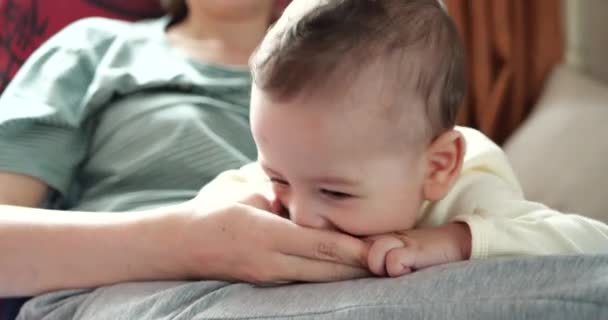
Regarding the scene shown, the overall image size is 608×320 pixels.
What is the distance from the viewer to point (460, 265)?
2.24 feet

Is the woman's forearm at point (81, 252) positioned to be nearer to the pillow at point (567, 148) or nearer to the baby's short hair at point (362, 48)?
the baby's short hair at point (362, 48)

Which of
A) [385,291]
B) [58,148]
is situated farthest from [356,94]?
[58,148]

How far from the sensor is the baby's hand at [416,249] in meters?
0.73

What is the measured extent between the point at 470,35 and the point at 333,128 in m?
1.03

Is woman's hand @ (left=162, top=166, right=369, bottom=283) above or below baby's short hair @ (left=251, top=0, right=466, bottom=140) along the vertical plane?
below

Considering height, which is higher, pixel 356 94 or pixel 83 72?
pixel 356 94

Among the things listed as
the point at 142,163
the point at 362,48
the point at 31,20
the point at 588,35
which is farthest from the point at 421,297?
the point at 588,35

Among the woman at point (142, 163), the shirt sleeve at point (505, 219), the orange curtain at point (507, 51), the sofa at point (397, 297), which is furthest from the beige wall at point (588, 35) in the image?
the sofa at point (397, 297)

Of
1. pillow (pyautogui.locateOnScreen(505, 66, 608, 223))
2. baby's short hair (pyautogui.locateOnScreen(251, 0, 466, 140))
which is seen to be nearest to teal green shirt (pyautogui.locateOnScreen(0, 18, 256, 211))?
baby's short hair (pyautogui.locateOnScreen(251, 0, 466, 140))

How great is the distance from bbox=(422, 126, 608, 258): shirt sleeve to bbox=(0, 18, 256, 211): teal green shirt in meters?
0.36

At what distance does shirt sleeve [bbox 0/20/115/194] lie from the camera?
0.98 meters

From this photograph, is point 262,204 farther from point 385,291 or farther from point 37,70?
point 37,70

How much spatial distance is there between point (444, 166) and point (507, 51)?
888 millimetres

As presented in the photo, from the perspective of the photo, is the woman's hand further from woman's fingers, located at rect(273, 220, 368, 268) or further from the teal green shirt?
the teal green shirt
